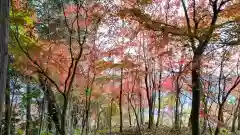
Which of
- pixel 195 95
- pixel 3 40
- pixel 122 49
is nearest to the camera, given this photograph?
pixel 3 40

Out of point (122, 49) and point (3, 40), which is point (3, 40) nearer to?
point (3, 40)

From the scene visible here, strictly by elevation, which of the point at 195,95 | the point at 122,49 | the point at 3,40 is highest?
the point at 122,49

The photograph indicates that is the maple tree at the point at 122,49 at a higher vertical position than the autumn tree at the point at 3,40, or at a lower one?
higher

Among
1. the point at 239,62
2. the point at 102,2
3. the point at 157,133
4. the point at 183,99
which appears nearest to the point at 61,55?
the point at 102,2

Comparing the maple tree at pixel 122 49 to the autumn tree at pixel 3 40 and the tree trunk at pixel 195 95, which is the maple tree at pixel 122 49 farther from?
the autumn tree at pixel 3 40

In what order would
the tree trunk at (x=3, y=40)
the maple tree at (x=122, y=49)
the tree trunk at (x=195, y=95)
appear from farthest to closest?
the tree trunk at (x=195, y=95) < the maple tree at (x=122, y=49) < the tree trunk at (x=3, y=40)

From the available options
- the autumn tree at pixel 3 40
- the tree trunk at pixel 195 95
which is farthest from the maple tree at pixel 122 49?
the autumn tree at pixel 3 40

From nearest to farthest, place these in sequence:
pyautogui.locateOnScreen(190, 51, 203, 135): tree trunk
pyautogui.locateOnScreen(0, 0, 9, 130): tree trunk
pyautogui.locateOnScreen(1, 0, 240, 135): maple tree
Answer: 1. pyautogui.locateOnScreen(0, 0, 9, 130): tree trunk
2. pyautogui.locateOnScreen(1, 0, 240, 135): maple tree
3. pyautogui.locateOnScreen(190, 51, 203, 135): tree trunk

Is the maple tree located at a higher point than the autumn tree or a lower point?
higher

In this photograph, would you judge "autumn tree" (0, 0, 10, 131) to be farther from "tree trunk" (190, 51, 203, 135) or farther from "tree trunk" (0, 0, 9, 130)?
"tree trunk" (190, 51, 203, 135)

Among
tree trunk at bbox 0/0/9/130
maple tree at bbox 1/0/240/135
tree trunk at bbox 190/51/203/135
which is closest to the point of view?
tree trunk at bbox 0/0/9/130

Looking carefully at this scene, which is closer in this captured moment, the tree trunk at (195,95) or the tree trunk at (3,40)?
the tree trunk at (3,40)

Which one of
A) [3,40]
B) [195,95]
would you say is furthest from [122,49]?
[3,40]

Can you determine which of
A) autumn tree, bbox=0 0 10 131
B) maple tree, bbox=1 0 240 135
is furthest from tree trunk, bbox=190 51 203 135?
autumn tree, bbox=0 0 10 131
